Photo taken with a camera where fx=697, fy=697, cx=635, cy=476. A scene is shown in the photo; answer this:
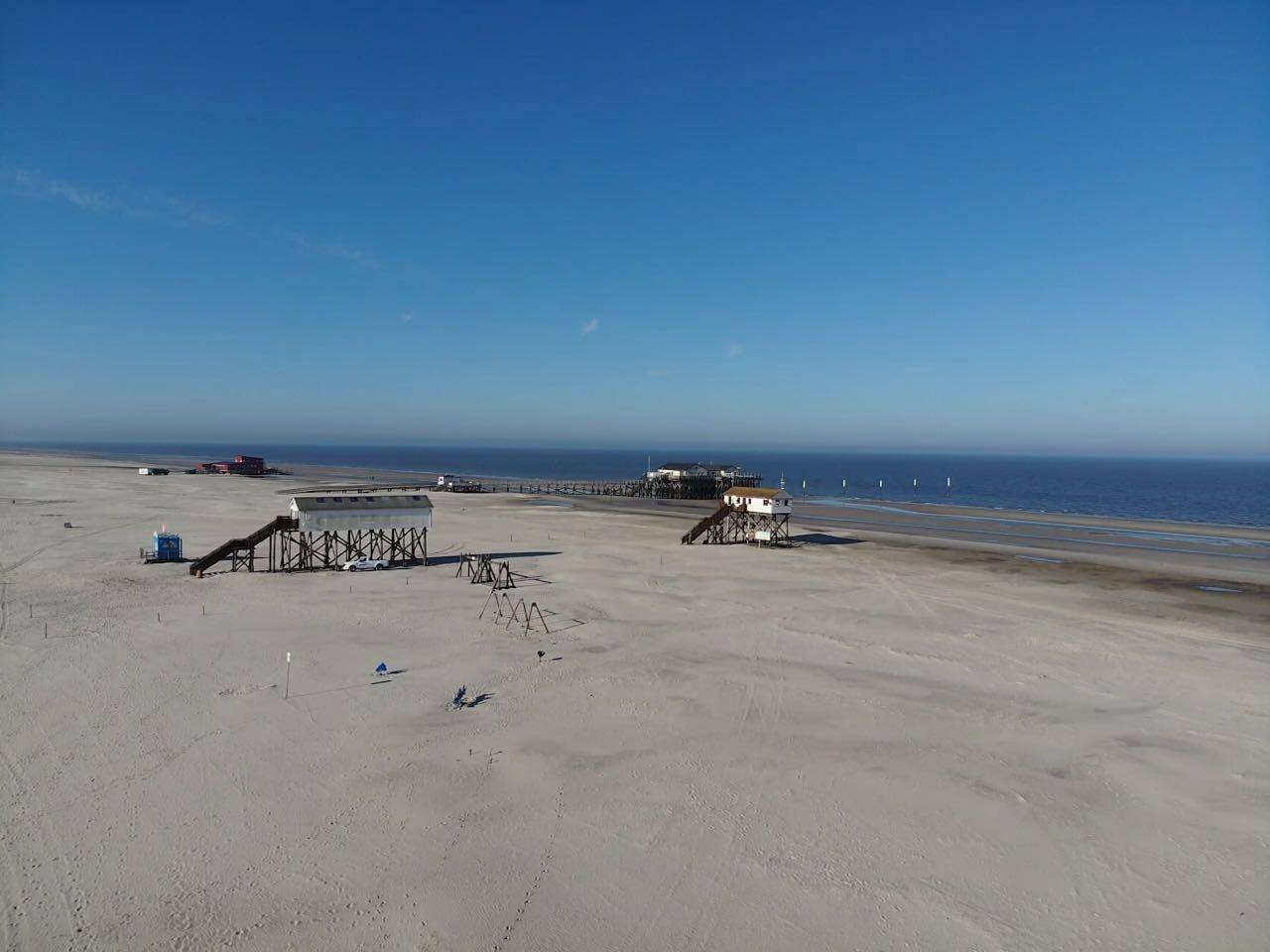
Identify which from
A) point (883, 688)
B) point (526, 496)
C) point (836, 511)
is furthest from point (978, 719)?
point (526, 496)

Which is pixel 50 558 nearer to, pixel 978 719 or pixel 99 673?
pixel 99 673

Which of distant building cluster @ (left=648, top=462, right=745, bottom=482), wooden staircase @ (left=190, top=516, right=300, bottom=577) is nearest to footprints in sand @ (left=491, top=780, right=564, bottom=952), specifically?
wooden staircase @ (left=190, top=516, right=300, bottom=577)

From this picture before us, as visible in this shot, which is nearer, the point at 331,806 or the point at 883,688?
the point at 331,806

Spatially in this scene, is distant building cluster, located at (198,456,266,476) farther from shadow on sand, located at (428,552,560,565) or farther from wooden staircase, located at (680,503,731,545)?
wooden staircase, located at (680,503,731,545)

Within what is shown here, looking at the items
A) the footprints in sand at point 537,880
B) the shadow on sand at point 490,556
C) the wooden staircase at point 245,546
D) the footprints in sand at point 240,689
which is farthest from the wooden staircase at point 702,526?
the footprints in sand at point 537,880

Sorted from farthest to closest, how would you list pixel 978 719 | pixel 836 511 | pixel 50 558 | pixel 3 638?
1. pixel 836 511
2. pixel 50 558
3. pixel 3 638
4. pixel 978 719

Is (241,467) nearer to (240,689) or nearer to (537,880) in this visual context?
(240,689)

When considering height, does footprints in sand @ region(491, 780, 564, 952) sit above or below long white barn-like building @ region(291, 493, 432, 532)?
below
